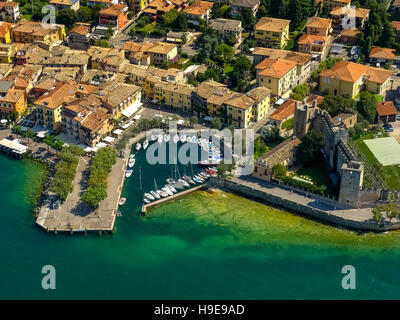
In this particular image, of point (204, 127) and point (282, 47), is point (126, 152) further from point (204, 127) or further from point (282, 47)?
point (282, 47)

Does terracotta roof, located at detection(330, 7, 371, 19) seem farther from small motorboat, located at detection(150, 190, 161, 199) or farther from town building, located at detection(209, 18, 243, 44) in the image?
small motorboat, located at detection(150, 190, 161, 199)

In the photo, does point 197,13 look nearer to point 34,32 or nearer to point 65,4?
point 65,4

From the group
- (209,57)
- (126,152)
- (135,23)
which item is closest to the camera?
(126,152)

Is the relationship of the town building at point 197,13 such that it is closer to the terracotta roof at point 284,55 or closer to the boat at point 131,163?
the terracotta roof at point 284,55

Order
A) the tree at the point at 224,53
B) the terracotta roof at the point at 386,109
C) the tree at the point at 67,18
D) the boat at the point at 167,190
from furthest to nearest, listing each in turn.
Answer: the tree at the point at 67,18 → the tree at the point at 224,53 → the terracotta roof at the point at 386,109 → the boat at the point at 167,190

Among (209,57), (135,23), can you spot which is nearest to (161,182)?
(209,57)

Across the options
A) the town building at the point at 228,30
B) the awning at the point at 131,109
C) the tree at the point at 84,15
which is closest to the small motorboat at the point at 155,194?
the awning at the point at 131,109

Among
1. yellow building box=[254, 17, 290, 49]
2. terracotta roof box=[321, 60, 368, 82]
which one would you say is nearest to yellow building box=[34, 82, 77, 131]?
yellow building box=[254, 17, 290, 49]
